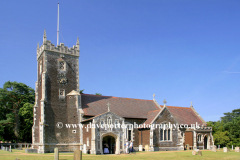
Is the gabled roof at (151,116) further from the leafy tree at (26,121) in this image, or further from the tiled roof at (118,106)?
the leafy tree at (26,121)

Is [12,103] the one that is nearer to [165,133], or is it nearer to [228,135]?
[165,133]

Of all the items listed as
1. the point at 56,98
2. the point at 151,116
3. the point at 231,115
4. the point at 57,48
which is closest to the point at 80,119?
the point at 56,98

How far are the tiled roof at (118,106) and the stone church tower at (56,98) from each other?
2103 millimetres

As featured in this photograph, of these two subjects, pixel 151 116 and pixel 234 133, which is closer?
pixel 151 116

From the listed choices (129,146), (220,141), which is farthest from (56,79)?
(220,141)

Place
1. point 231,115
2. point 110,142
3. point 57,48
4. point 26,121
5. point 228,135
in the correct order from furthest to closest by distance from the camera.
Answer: point 231,115 < point 26,121 < point 228,135 < point 57,48 < point 110,142

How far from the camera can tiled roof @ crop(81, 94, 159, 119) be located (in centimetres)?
3947

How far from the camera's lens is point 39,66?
40875 mm

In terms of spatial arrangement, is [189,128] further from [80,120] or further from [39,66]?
[39,66]

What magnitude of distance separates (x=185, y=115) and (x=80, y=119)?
21.0 meters

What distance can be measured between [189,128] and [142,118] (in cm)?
919

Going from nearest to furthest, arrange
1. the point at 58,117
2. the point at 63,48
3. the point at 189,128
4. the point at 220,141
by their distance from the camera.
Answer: the point at 58,117 → the point at 63,48 → the point at 189,128 → the point at 220,141

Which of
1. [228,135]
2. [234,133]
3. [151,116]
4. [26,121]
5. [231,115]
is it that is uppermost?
[151,116]

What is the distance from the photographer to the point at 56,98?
3756cm
